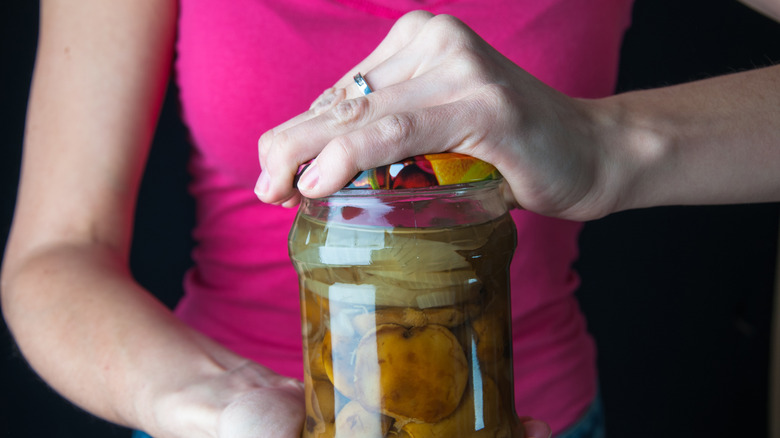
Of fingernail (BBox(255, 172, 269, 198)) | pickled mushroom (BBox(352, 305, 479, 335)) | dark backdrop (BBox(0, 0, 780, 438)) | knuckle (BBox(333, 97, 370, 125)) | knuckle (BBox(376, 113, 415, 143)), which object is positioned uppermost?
knuckle (BBox(333, 97, 370, 125))

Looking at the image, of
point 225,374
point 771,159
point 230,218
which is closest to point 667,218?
point 771,159

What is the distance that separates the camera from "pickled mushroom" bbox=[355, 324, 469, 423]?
421mm

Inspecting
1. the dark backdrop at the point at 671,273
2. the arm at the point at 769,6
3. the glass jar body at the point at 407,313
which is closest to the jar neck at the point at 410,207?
the glass jar body at the point at 407,313

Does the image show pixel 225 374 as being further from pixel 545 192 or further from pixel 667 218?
pixel 667 218

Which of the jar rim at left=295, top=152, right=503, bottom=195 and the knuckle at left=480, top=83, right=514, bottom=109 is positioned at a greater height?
the knuckle at left=480, top=83, right=514, bottom=109

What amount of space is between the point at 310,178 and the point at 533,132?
16 centimetres

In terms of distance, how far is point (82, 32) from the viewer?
2.30 feet

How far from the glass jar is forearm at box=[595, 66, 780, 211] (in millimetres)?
121

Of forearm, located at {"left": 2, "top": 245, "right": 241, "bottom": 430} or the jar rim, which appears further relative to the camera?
forearm, located at {"left": 2, "top": 245, "right": 241, "bottom": 430}

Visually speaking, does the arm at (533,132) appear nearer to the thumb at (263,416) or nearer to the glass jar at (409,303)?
the glass jar at (409,303)

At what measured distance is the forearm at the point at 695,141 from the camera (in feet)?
1.66

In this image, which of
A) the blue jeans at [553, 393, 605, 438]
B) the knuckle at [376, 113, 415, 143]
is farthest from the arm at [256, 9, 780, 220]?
the blue jeans at [553, 393, 605, 438]

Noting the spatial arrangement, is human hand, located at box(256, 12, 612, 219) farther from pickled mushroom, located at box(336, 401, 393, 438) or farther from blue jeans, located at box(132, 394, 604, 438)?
blue jeans, located at box(132, 394, 604, 438)

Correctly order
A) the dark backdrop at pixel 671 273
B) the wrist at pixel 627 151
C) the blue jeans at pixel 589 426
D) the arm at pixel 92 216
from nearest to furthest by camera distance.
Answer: the wrist at pixel 627 151 < the arm at pixel 92 216 < the blue jeans at pixel 589 426 < the dark backdrop at pixel 671 273
